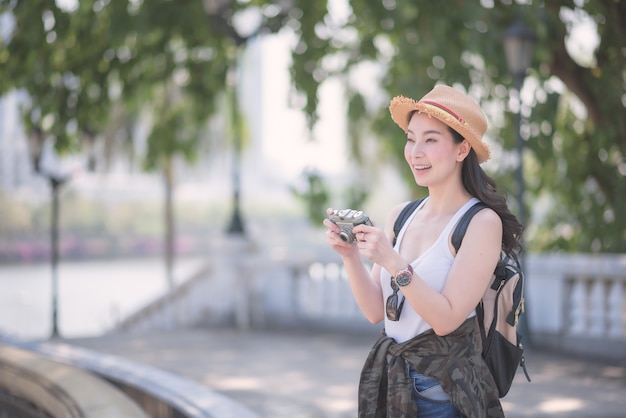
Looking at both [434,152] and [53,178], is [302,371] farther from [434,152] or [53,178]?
[434,152]

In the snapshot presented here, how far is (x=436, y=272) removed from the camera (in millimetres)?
2912

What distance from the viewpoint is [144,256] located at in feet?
257

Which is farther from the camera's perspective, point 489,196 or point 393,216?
point 393,216

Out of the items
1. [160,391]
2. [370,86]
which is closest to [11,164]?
[370,86]

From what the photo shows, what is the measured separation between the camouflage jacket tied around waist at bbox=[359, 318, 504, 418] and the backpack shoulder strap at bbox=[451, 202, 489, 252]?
0.24 meters

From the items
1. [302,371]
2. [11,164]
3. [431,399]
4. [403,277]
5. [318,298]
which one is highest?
[11,164]

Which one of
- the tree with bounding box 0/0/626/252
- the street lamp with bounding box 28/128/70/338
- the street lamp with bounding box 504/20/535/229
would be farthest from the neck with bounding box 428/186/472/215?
the street lamp with bounding box 28/128/70/338

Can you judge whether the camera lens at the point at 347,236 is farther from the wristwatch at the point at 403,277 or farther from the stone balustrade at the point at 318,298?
the stone balustrade at the point at 318,298

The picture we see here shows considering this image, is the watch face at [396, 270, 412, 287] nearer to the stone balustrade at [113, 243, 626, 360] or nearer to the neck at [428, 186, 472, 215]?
the neck at [428, 186, 472, 215]

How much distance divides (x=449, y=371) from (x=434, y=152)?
0.66 metres

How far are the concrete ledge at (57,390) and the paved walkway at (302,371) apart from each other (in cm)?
209

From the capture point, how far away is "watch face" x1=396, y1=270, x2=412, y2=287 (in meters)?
2.76

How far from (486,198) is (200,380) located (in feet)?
20.4

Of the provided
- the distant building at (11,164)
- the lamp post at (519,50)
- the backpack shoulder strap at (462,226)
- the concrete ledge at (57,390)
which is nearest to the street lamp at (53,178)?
the lamp post at (519,50)
